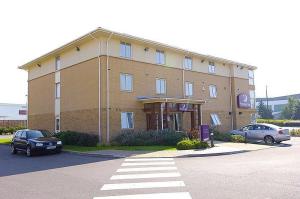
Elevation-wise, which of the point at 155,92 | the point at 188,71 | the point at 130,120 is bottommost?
the point at 130,120

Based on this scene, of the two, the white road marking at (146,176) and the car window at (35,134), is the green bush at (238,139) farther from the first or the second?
the white road marking at (146,176)

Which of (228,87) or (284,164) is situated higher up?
Answer: (228,87)

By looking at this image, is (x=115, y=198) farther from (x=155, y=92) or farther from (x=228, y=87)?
(x=228, y=87)

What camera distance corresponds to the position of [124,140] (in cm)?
2192

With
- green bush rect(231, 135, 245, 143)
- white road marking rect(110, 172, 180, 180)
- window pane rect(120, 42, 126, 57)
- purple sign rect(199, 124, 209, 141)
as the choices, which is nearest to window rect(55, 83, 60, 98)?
window pane rect(120, 42, 126, 57)

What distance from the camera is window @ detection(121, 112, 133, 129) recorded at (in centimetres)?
2384

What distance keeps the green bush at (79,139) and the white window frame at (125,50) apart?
621cm

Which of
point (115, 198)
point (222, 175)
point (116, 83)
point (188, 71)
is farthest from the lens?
point (188, 71)

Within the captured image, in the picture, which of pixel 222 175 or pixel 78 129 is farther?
pixel 78 129

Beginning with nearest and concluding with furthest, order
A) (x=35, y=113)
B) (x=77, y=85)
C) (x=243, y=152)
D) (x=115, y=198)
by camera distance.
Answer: (x=115, y=198) < (x=243, y=152) < (x=77, y=85) < (x=35, y=113)

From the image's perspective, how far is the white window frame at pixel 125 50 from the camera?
2439 centimetres

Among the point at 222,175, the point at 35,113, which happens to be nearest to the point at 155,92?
the point at 35,113

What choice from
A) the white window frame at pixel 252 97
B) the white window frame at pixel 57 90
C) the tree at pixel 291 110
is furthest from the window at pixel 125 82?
the tree at pixel 291 110

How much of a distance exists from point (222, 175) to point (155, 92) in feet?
54.0
